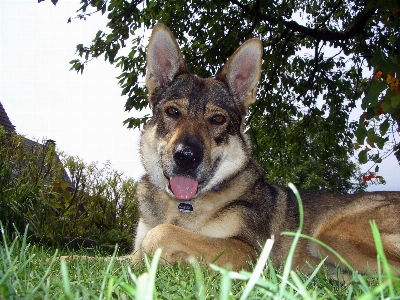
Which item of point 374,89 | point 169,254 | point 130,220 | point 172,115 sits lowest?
point 130,220

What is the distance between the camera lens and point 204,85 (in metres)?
4.45

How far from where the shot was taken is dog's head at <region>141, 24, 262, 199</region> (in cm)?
378

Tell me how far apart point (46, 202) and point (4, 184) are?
75cm

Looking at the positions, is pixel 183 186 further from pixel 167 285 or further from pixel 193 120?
pixel 167 285

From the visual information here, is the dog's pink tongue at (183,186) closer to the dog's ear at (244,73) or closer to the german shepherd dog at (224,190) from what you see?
the german shepherd dog at (224,190)

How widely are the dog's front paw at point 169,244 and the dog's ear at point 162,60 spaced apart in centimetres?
194

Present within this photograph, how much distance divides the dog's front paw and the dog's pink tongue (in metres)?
0.60

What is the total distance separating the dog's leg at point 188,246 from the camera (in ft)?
10.3

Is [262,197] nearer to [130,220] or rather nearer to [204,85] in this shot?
[204,85]

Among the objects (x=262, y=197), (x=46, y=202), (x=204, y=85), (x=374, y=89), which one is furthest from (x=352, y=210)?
(x=46, y=202)

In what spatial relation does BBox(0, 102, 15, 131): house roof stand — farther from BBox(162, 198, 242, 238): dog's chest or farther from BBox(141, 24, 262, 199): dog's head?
BBox(162, 198, 242, 238): dog's chest

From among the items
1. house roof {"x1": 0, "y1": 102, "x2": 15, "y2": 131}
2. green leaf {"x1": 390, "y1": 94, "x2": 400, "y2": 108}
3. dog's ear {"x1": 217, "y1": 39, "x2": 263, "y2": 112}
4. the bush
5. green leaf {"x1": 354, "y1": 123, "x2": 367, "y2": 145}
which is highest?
house roof {"x1": 0, "y1": 102, "x2": 15, "y2": 131}

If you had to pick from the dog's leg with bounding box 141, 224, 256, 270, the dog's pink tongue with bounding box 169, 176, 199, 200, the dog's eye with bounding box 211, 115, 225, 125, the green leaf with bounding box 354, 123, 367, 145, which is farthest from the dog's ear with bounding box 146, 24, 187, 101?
the green leaf with bounding box 354, 123, 367, 145

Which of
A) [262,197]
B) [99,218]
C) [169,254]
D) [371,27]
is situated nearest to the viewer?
[169,254]
